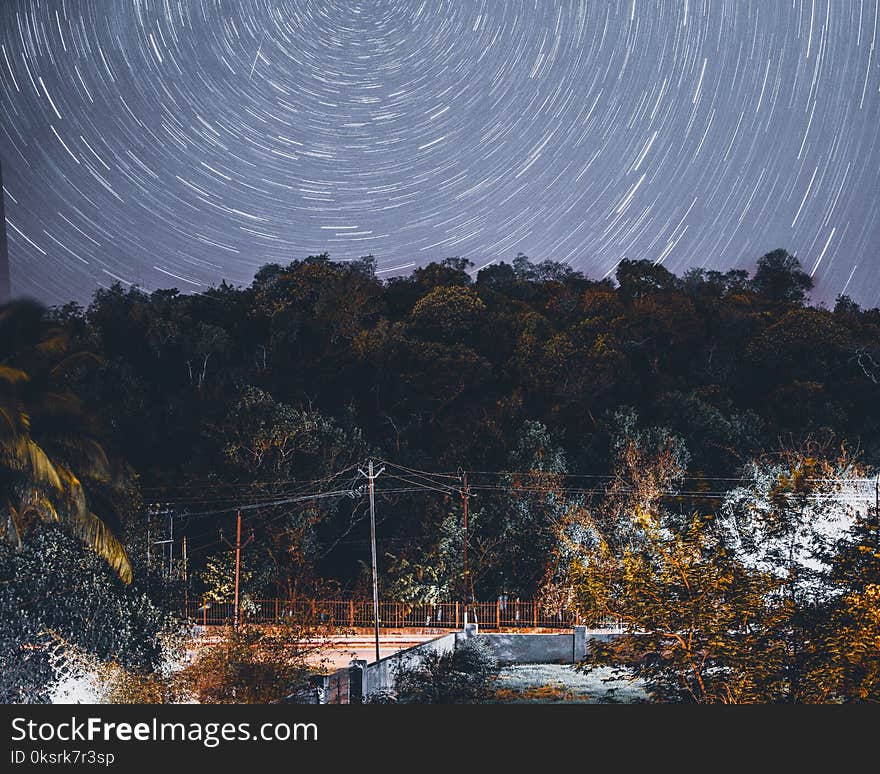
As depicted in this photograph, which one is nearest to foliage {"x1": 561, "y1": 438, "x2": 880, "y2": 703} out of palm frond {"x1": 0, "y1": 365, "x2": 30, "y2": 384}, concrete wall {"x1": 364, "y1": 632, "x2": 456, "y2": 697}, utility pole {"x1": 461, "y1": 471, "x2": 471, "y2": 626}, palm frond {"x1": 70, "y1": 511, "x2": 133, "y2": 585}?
palm frond {"x1": 70, "y1": 511, "x2": 133, "y2": 585}

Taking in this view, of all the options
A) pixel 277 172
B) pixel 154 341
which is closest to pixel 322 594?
pixel 154 341

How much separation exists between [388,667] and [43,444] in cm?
496

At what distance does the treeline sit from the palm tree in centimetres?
778

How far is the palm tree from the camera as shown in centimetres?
962

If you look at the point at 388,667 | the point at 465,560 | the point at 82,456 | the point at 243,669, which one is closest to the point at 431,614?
the point at 465,560

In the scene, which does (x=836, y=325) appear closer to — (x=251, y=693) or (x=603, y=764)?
(x=251, y=693)

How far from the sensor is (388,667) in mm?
12922

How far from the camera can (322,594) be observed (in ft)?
63.1

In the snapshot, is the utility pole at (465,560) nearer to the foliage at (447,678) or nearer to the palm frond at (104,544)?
the foliage at (447,678)

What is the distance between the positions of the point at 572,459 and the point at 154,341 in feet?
33.9

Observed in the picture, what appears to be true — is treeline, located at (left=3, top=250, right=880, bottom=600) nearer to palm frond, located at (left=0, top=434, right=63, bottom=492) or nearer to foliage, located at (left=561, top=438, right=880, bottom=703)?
palm frond, located at (left=0, top=434, right=63, bottom=492)

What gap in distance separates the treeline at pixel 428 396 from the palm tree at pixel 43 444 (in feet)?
25.5

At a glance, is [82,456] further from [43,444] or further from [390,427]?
[390,427]

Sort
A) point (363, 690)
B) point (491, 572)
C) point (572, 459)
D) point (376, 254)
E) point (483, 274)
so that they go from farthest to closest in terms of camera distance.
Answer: point (483, 274) → point (376, 254) → point (572, 459) → point (491, 572) → point (363, 690)
